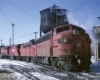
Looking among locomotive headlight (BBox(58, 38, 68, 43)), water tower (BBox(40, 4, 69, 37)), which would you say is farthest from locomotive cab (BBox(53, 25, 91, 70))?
water tower (BBox(40, 4, 69, 37))

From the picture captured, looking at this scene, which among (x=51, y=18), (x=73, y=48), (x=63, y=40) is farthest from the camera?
(x=51, y=18)

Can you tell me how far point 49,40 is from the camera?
16.8m

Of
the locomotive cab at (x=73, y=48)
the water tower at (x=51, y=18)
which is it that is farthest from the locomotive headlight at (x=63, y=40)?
the water tower at (x=51, y=18)

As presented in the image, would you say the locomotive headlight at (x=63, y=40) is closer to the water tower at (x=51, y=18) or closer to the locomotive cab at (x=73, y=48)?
the locomotive cab at (x=73, y=48)

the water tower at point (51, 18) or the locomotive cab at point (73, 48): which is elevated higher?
the water tower at point (51, 18)

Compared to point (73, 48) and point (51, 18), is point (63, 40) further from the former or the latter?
point (51, 18)

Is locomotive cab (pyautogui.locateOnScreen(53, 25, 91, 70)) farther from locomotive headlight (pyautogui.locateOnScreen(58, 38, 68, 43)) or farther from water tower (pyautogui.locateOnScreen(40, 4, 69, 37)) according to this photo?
water tower (pyautogui.locateOnScreen(40, 4, 69, 37))

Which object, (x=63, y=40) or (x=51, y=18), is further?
(x=51, y=18)

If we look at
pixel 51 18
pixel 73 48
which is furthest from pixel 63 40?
pixel 51 18

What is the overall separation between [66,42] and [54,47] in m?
1.83

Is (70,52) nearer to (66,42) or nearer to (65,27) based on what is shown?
(66,42)

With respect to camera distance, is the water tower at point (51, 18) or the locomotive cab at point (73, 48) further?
the water tower at point (51, 18)

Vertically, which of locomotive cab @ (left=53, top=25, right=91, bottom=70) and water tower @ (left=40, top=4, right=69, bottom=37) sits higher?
water tower @ (left=40, top=4, right=69, bottom=37)

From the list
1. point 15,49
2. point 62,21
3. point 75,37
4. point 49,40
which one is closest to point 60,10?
point 62,21
